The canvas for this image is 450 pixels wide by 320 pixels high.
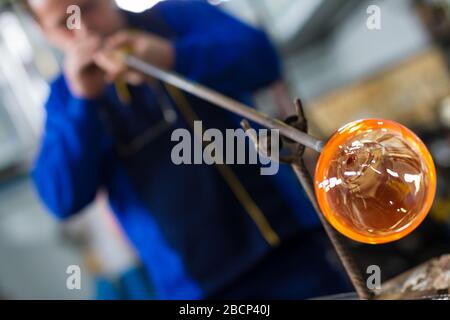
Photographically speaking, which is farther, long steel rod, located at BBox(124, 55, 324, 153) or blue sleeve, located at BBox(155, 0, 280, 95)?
blue sleeve, located at BBox(155, 0, 280, 95)

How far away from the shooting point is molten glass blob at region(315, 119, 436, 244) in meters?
0.37

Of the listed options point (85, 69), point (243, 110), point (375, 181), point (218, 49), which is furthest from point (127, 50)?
point (375, 181)

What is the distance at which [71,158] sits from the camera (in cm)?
85

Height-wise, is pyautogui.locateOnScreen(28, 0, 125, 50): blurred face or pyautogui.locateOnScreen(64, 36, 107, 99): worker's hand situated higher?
pyautogui.locateOnScreen(28, 0, 125, 50): blurred face

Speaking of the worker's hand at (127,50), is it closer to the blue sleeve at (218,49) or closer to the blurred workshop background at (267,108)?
the blue sleeve at (218,49)

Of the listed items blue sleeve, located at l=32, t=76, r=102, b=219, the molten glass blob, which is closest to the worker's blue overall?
blue sleeve, located at l=32, t=76, r=102, b=219

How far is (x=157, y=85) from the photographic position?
2.90 feet

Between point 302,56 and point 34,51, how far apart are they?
277cm

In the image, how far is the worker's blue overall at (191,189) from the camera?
0.80 metres

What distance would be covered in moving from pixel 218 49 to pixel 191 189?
274mm

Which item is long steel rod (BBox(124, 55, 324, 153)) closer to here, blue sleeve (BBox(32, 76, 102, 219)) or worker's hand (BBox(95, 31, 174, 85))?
worker's hand (BBox(95, 31, 174, 85))

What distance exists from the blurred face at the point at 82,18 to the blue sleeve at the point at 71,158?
121 millimetres

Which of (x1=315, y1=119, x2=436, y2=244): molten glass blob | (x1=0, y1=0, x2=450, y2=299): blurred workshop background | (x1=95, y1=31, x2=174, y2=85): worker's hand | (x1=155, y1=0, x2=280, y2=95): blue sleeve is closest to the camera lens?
(x1=315, y1=119, x2=436, y2=244): molten glass blob

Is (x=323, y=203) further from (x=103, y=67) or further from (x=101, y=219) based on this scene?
(x=101, y=219)
